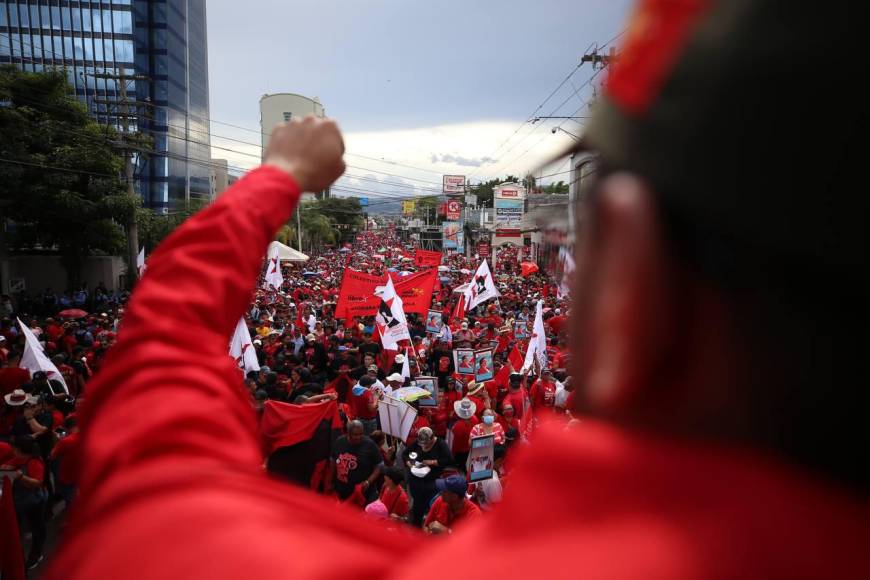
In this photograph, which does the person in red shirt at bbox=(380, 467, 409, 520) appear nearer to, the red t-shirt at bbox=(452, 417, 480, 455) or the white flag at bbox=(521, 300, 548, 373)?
the red t-shirt at bbox=(452, 417, 480, 455)

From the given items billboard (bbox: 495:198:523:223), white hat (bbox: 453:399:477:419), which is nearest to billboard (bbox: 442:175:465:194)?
billboard (bbox: 495:198:523:223)

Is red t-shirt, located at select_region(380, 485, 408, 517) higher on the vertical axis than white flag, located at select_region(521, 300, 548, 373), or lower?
lower

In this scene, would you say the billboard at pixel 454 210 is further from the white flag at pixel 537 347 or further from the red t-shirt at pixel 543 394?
the red t-shirt at pixel 543 394

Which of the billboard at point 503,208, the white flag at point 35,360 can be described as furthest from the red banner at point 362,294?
the billboard at point 503,208

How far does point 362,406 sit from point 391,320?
2.79 meters

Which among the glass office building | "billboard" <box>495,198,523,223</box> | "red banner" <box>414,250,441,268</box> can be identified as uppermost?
the glass office building

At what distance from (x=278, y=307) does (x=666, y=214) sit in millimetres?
19056

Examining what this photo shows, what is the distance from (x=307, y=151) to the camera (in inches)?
40.4

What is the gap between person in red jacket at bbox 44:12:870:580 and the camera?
16.4 inches

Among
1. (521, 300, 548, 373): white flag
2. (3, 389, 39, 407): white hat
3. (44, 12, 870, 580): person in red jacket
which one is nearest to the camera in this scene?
(44, 12, 870, 580): person in red jacket

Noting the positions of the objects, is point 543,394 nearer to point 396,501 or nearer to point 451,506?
point 396,501

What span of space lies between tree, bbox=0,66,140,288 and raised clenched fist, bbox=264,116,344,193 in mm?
25215

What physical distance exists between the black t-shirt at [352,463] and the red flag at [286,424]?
43 cm

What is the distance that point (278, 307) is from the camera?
18.8 m
